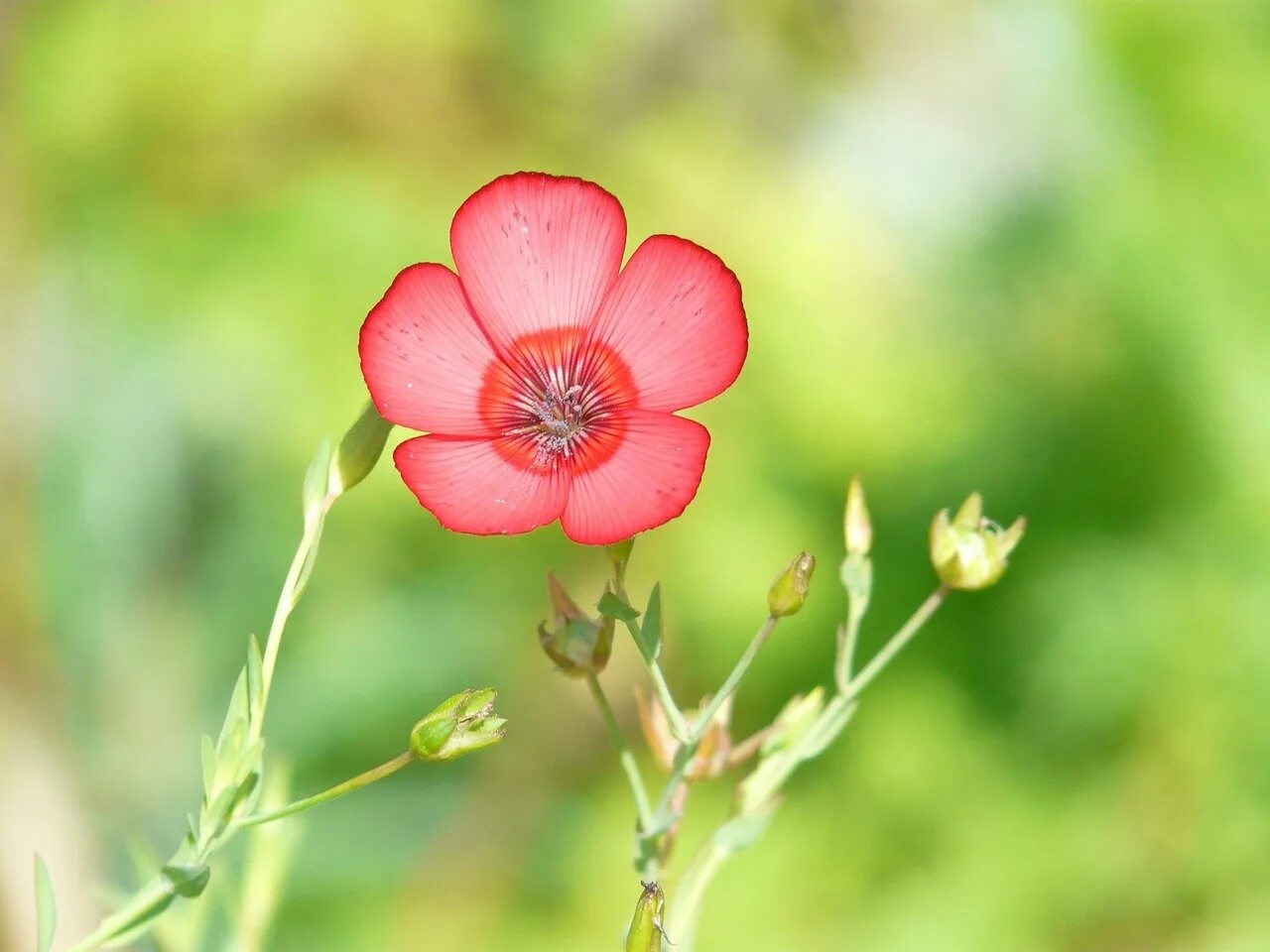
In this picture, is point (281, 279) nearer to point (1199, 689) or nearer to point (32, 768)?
point (32, 768)

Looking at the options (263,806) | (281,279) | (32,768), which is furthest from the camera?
(281,279)

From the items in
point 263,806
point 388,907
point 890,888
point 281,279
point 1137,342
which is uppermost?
point 281,279

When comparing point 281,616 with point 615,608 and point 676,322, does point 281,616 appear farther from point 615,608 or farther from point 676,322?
point 676,322

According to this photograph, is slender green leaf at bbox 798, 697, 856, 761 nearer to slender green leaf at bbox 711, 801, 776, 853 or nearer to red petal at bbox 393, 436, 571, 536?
slender green leaf at bbox 711, 801, 776, 853

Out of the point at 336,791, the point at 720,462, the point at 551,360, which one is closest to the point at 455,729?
the point at 336,791

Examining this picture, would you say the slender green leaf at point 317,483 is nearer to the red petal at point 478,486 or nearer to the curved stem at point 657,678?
the red petal at point 478,486

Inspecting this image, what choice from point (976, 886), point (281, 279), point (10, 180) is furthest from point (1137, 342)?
point (10, 180)

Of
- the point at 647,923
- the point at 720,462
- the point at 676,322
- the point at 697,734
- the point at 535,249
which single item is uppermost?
the point at 720,462

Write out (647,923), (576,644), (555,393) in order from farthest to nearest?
1. (555,393)
2. (576,644)
3. (647,923)
